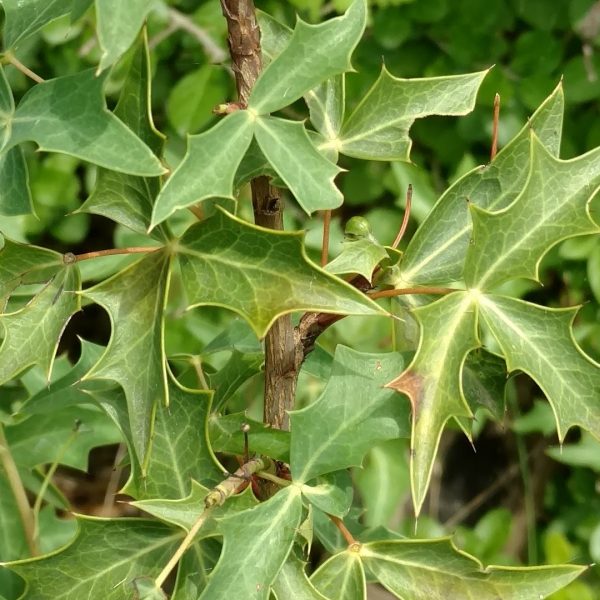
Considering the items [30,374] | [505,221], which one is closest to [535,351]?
[505,221]

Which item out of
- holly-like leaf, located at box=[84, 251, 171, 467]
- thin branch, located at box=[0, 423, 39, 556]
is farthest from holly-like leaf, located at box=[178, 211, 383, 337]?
thin branch, located at box=[0, 423, 39, 556]

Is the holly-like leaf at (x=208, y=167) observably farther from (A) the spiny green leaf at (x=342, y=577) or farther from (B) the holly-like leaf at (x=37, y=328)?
(A) the spiny green leaf at (x=342, y=577)

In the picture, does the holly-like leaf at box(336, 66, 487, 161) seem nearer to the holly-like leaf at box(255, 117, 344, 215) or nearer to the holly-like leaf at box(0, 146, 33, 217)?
the holly-like leaf at box(255, 117, 344, 215)

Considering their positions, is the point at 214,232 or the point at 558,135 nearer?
the point at 214,232

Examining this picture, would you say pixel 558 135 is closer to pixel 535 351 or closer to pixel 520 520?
pixel 535 351

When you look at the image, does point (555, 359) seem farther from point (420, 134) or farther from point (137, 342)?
point (420, 134)
